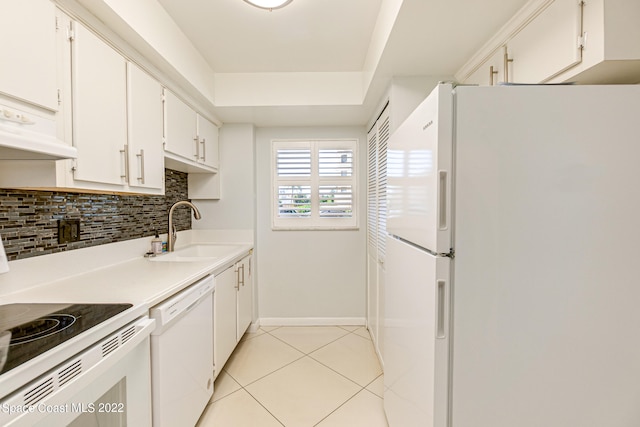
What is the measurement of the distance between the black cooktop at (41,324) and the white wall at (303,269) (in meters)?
1.96

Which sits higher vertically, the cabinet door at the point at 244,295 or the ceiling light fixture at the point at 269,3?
the ceiling light fixture at the point at 269,3

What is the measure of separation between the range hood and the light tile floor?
5.45ft

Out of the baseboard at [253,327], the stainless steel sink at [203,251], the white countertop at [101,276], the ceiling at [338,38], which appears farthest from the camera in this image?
the baseboard at [253,327]

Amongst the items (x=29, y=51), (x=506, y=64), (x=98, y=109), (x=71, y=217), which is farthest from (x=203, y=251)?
(x=506, y=64)

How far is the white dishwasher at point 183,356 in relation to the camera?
46.3 inches

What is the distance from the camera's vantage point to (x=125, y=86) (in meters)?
1.47

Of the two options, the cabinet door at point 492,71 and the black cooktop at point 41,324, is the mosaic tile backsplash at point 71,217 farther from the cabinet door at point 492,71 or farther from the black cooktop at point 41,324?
the cabinet door at point 492,71

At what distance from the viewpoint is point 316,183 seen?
296 centimetres

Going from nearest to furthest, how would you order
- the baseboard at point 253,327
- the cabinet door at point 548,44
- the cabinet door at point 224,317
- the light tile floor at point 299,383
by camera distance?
the cabinet door at point 548,44
the light tile floor at point 299,383
the cabinet door at point 224,317
the baseboard at point 253,327

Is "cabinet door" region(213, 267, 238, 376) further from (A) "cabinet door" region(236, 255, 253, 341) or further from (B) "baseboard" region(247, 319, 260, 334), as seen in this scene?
(B) "baseboard" region(247, 319, 260, 334)

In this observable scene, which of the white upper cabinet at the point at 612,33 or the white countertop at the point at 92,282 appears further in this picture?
the white upper cabinet at the point at 612,33

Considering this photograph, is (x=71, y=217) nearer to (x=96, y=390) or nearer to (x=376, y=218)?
(x=96, y=390)

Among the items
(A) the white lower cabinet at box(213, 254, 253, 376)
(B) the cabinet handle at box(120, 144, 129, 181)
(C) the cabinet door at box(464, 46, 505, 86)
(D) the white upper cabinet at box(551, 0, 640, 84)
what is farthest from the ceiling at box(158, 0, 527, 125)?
(A) the white lower cabinet at box(213, 254, 253, 376)

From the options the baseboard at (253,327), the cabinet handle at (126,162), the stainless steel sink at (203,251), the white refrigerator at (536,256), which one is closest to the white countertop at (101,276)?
the stainless steel sink at (203,251)
